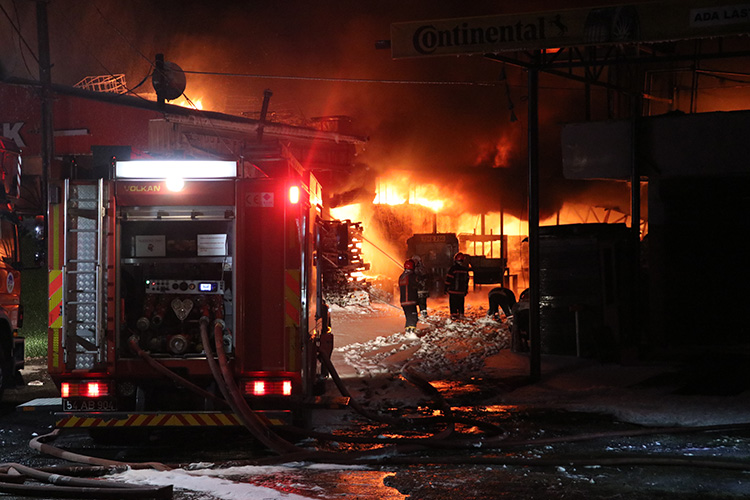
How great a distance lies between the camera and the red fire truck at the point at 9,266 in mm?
9227

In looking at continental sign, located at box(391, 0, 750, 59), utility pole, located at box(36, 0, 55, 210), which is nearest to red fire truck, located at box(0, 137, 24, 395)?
continental sign, located at box(391, 0, 750, 59)

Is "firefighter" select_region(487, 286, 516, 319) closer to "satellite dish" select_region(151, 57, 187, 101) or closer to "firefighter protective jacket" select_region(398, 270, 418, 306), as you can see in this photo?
"firefighter protective jacket" select_region(398, 270, 418, 306)

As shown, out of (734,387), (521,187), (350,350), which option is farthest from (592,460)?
(521,187)

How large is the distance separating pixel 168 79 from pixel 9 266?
983 centimetres

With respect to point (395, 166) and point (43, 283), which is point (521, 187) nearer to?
point (395, 166)

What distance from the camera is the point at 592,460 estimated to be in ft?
19.0

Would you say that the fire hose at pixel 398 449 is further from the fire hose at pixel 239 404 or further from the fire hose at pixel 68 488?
the fire hose at pixel 68 488

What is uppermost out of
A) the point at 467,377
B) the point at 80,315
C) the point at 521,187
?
the point at 521,187

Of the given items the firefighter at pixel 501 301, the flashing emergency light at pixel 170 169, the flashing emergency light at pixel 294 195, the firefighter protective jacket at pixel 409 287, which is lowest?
the firefighter at pixel 501 301

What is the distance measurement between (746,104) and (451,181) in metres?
19.0

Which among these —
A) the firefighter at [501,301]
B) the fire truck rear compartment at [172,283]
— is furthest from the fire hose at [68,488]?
the firefighter at [501,301]

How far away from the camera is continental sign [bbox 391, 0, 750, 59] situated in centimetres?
859

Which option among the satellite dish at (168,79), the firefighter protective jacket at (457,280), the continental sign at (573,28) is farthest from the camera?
the satellite dish at (168,79)

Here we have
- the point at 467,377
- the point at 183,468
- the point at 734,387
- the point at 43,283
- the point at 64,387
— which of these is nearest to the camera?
the point at 183,468
